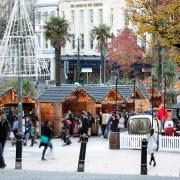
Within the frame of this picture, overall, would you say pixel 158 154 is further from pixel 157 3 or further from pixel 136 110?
pixel 136 110

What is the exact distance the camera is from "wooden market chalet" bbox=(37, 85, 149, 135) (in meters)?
37.6

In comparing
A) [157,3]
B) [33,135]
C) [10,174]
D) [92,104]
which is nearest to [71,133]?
[92,104]

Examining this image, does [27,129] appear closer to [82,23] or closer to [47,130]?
[47,130]

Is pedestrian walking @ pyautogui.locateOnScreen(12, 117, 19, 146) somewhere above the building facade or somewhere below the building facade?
below

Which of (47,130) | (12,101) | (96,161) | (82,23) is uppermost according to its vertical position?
(82,23)

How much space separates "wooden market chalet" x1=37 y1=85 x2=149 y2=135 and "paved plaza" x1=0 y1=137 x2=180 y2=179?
164 inches

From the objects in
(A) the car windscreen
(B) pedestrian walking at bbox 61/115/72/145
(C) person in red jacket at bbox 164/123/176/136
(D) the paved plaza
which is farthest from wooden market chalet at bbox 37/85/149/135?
(C) person in red jacket at bbox 164/123/176/136

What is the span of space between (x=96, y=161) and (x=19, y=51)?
23.1 ft

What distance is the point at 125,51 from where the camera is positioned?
82.4 meters

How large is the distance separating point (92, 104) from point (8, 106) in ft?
14.8

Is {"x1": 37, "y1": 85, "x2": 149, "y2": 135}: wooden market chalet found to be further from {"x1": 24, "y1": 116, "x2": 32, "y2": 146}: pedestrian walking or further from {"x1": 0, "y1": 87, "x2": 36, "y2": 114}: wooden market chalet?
{"x1": 24, "y1": 116, "x2": 32, "y2": 146}: pedestrian walking

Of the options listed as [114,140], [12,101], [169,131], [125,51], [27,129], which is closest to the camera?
[114,140]

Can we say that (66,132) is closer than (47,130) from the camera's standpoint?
No

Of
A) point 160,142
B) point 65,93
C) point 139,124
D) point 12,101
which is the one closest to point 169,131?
point 160,142
